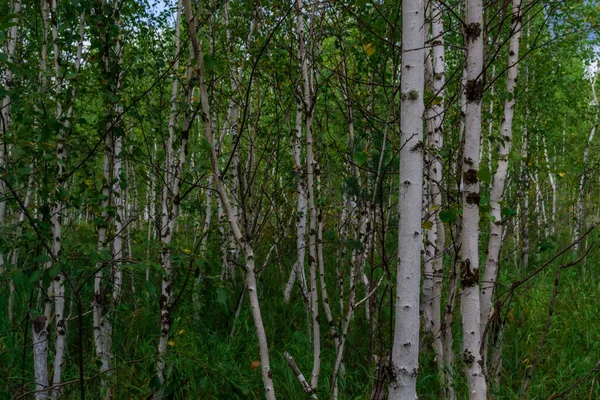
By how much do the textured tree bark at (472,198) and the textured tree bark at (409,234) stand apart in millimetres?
468

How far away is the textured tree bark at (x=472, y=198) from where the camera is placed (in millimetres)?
2293

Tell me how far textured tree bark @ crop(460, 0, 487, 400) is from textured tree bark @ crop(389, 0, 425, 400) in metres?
0.47

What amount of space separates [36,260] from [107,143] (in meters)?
1.60

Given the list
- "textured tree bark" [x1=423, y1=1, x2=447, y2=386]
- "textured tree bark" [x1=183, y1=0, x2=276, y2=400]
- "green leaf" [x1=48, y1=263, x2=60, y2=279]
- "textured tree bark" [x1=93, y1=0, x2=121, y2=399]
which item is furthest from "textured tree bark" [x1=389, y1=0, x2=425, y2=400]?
"textured tree bark" [x1=93, y1=0, x2=121, y2=399]

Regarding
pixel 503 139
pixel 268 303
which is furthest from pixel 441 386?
pixel 268 303

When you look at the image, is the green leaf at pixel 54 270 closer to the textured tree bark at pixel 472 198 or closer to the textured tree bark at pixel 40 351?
the textured tree bark at pixel 40 351

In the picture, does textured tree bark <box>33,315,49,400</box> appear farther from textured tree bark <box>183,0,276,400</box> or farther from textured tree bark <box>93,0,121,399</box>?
textured tree bark <box>183,0,276,400</box>

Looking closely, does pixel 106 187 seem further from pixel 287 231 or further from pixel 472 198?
pixel 287 231

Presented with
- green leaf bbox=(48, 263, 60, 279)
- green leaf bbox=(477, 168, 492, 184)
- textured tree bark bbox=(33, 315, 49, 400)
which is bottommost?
textured tree bark bbox=(33, 315, 49, 400)

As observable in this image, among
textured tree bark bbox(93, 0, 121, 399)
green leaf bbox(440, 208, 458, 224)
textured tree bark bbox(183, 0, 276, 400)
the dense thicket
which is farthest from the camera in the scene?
textured tree bark bbox(93, 0, 121, 399)

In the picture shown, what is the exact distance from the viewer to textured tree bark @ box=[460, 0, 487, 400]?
90.3 inches

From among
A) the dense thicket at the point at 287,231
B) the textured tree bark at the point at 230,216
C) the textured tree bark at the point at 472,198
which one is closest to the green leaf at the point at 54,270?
the dense thicket at the point at 287,231

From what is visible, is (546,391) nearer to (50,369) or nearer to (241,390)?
(241,390)

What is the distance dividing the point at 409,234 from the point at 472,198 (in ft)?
1.86
